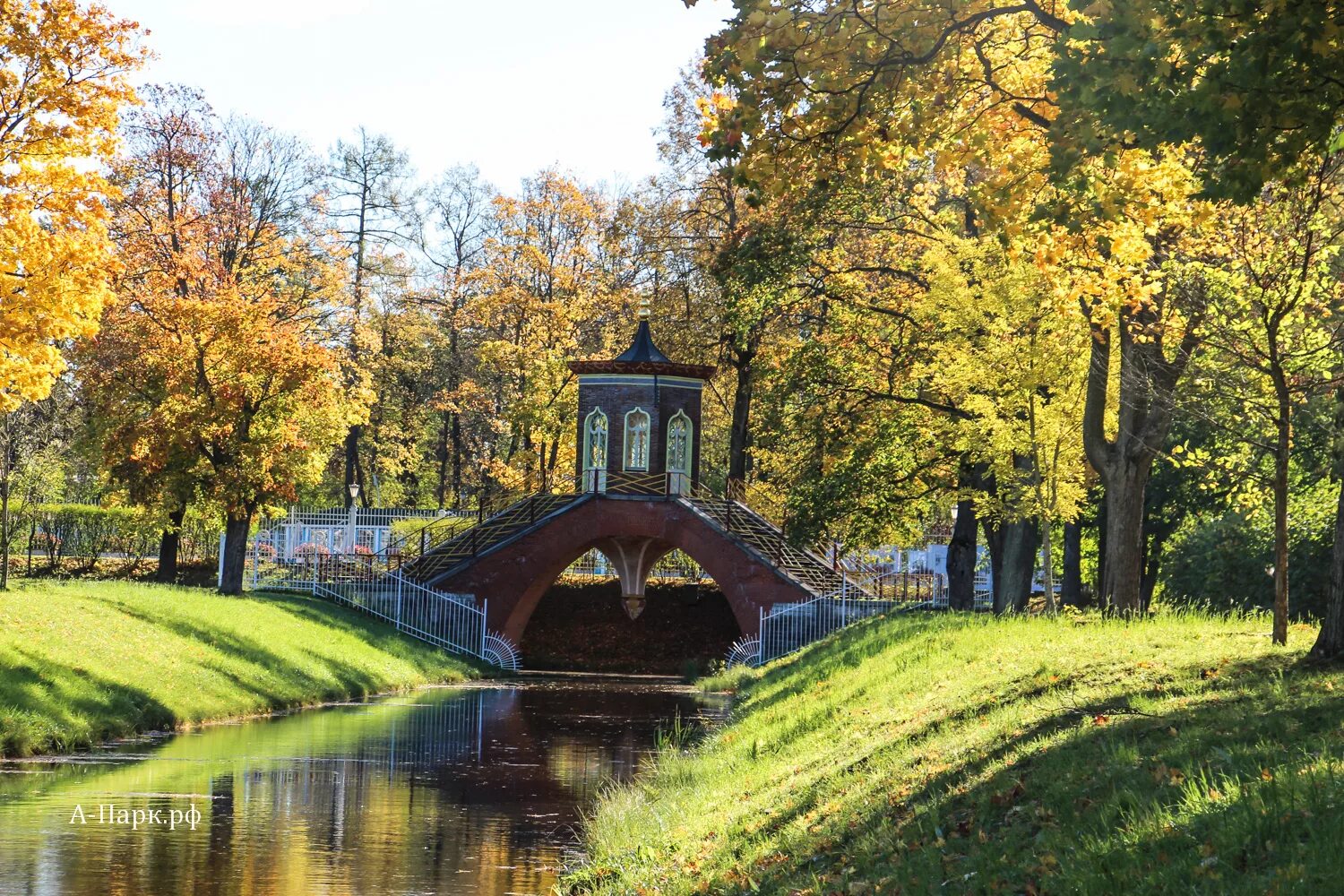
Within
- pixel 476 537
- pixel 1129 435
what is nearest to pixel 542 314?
pixel 476 537

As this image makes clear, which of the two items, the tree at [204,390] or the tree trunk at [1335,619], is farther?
the tree at [204,390]

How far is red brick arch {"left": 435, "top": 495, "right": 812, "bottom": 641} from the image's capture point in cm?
3984

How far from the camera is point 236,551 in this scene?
1241 inches

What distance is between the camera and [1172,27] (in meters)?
8.73

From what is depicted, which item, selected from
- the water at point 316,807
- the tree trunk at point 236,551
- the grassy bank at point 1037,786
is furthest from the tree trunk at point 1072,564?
the grassy bank at point 1037,786

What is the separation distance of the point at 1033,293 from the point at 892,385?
6726mm

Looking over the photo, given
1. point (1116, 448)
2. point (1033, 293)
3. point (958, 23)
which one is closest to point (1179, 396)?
point (1116, 448)

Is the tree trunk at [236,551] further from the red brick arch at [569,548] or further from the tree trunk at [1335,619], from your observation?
the tree trunk at [1335,619]

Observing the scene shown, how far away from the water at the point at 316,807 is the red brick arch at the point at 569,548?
1592cm

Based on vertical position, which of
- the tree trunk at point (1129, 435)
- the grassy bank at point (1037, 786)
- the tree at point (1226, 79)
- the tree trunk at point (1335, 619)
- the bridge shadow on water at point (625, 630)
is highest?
the tree at point (1226, 79)

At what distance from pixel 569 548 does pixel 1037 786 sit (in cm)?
3316

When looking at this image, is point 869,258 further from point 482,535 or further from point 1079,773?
point 1079,773

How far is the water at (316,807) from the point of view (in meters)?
10.9

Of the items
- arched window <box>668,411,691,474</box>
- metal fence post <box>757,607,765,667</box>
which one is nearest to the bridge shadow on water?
arched window <box>668,411,691,474</box>
